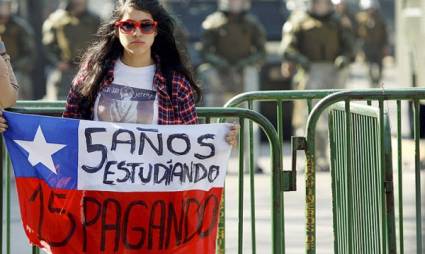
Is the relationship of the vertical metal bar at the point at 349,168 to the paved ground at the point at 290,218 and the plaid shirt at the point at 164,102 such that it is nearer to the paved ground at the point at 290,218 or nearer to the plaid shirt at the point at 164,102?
the plaid shirt at the point at 164,102

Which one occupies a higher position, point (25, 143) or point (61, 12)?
point (61, 12)

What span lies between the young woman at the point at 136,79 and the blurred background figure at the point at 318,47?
439 inches

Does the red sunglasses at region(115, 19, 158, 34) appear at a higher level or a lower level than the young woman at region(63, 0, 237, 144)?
higher

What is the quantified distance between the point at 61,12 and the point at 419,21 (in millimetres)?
4756

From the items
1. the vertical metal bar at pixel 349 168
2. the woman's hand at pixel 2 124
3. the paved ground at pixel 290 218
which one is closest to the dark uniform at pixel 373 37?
the paved ground at pixel 290 218

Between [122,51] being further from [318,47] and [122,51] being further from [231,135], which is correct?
[318,47]

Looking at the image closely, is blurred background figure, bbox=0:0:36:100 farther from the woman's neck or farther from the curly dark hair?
the woman's neck

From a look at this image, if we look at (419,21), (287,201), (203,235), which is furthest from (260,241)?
(419,21)

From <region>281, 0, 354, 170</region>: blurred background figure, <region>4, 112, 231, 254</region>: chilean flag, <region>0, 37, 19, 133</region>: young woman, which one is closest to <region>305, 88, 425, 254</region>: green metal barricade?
<region>4, 112, 231, 254</region>: chilean flag

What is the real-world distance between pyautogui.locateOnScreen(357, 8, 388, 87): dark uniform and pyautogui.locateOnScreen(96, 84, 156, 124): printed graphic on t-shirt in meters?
23.1

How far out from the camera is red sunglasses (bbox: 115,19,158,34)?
7.24m

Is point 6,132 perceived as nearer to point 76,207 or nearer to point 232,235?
point 76,207

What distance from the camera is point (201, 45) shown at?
1955 centimetres

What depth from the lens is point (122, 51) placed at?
7.43 m
